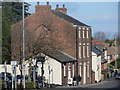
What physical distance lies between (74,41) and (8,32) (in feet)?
38.4

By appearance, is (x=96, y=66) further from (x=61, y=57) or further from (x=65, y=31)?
(x=61, y=57)

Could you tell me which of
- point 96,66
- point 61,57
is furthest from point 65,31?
point 96,66

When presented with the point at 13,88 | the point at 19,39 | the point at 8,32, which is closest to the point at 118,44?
the point at 8,32

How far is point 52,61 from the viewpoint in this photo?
43.7 meters

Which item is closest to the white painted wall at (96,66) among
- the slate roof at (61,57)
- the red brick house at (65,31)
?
the red brick house at (65,31)

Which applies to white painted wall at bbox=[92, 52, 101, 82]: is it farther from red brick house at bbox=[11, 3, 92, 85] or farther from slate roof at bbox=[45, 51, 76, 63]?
slate roof at bbox=[45, 51, 76, 63]

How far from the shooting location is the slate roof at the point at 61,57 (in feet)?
144

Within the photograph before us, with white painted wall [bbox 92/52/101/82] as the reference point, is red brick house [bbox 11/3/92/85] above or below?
above

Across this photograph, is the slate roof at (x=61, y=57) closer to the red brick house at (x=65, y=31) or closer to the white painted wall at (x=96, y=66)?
the red brick house at (x=65, y=31)

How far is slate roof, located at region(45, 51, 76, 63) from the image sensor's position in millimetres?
43772

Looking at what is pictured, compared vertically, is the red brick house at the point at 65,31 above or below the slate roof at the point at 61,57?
above

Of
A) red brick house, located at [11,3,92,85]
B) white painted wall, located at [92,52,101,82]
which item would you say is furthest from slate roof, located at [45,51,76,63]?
white painted wall, located at [92,52,101,82]

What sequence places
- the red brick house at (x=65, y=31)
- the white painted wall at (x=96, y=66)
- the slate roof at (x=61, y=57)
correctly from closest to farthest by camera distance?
the slate roof at (x=61, y=57) < the red brick house at (x=65, y=31) < the white painted wall at (x=96, y=66)

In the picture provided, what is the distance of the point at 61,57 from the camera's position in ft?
149
